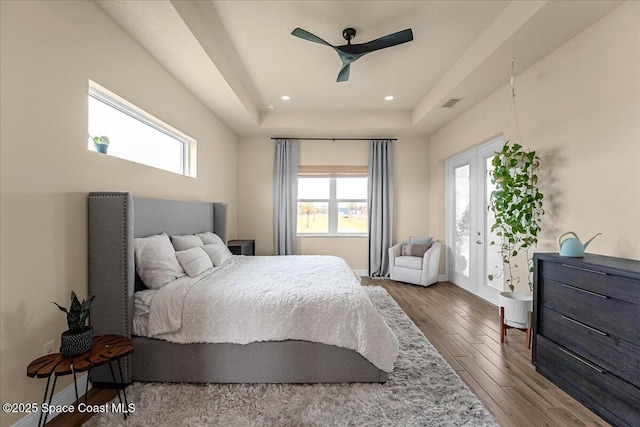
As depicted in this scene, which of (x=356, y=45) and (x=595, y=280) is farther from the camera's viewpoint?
(x=356, y=45)

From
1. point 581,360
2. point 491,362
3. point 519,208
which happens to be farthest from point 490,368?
point 519,208

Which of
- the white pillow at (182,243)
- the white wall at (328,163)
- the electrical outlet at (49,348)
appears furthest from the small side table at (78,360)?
the white wall at (328,163)

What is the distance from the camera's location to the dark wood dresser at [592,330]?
1.60 meters

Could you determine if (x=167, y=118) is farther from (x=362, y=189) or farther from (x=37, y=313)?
(x=362, y=189)

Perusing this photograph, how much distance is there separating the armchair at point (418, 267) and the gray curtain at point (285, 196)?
1.85m

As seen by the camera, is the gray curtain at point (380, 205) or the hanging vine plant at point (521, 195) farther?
the gray curtain at point (380, 205)

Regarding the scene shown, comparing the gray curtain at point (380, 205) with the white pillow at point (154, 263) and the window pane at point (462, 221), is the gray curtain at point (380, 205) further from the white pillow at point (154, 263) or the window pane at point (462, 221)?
the white pillow at point (154, 263)

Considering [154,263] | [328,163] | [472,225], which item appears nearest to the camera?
[154,263]

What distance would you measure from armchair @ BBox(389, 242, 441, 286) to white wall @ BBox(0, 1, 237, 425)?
406 cm

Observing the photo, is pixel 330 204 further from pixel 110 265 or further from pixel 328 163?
pixel 110 265

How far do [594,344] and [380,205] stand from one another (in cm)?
373

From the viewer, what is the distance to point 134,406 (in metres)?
1.81

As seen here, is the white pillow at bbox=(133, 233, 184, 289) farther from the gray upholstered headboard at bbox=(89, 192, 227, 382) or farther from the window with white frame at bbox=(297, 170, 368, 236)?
the window with white frame at bbox=(297, 170, 368, 236)

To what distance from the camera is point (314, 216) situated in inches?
220
